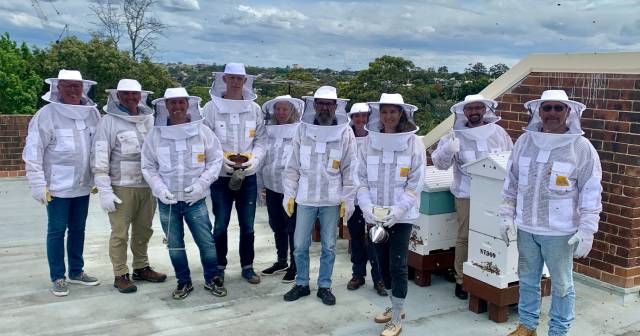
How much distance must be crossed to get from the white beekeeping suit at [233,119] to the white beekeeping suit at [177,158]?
334 millimetres

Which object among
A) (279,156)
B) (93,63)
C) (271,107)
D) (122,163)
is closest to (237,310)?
(279,156)

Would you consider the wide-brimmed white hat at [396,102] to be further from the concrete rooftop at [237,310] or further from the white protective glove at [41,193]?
the white protective glove at [41,193]

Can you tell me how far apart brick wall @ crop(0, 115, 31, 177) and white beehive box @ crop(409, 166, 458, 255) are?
7915mm

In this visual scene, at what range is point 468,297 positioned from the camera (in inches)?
187

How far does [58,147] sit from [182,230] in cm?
124

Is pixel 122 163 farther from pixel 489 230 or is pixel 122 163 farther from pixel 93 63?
pixel 93 63

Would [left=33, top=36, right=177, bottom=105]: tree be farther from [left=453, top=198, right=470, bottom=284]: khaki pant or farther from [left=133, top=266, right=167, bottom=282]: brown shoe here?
[left=453, top=198, right=470, bottom=284]: khaki pant

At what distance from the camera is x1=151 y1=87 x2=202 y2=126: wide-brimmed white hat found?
A: 4.50 meters

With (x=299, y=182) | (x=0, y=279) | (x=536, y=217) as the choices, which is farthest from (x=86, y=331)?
(x=536, y=217)

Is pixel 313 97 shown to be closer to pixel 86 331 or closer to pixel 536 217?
pixel 536 217

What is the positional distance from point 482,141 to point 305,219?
64.0 inches

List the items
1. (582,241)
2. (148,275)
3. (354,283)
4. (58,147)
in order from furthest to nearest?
(148,275) < (354,283) < (58,147) < (582,241)

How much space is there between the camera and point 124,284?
4.92 metres

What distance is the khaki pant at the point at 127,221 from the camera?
484 cm
